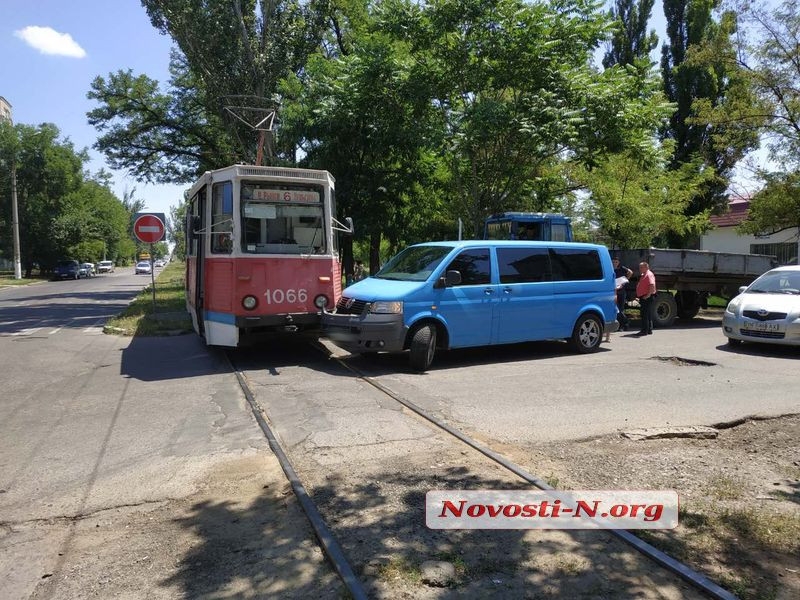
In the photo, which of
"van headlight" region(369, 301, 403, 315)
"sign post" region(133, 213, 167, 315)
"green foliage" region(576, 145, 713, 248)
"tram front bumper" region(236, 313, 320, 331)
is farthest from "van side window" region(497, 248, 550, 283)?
"sign post" region(133, 213, 167, 315)

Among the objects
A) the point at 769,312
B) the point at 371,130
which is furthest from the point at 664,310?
the point at 371,130

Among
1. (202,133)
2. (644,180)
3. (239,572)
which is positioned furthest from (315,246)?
(202,133)

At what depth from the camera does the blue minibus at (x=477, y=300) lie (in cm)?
897

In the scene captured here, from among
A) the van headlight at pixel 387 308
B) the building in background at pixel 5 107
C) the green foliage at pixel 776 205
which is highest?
the building in background at pixel 5 107

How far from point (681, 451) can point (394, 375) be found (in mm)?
4340

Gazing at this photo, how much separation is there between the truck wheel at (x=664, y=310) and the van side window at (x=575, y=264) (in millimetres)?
5247

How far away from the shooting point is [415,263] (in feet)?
32.8

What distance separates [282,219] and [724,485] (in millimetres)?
7312

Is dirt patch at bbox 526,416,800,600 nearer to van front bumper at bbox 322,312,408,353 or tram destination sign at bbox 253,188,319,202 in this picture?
van front bumper at bbox 322,312,408,353

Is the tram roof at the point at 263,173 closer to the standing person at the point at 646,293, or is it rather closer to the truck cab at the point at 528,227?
the truck cab at the point at 528,227

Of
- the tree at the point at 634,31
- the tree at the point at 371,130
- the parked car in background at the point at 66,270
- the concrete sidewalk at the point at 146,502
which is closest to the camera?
the concrete sidewalk at the point at 146,502

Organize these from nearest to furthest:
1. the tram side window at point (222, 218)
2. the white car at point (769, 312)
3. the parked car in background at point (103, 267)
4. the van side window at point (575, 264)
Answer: the tram side window at point (222, 218) < the van side window at point (575, 264) < the white car at point (769, 312) < the parked car in background at point (103, 267)

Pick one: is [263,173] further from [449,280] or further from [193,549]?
[193,549]

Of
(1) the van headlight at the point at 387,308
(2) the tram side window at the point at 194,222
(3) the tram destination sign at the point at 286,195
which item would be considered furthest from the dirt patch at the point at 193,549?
(2) the tram side window at the point at 194,222
